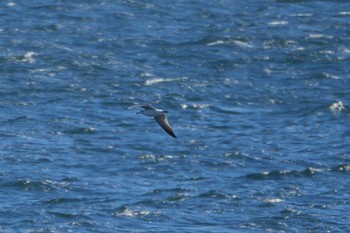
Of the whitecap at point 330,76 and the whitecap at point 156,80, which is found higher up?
the whitecap at point 156,80

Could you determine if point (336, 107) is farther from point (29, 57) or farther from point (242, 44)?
point (29, 57)

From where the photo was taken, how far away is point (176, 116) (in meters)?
49.3

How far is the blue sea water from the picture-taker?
3947 cm

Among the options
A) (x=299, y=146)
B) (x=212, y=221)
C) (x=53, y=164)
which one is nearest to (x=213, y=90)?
(x=299, y=146)

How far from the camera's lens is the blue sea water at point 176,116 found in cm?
3947

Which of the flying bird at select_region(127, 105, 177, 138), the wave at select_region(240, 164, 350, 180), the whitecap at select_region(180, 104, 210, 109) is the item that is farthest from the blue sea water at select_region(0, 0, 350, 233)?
the flying bird at select_region(127, 105, 177, 138)

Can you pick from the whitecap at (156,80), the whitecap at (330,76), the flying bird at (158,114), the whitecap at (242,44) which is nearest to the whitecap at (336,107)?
the whitecap at (330,76)

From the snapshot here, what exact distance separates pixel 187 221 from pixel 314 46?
2167 centimetres

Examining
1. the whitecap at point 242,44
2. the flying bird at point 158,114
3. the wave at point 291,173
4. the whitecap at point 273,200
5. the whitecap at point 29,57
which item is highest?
the flying bird at point 158,114

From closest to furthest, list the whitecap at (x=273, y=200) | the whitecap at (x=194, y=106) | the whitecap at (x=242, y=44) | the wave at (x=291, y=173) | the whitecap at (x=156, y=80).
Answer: the whitecap at (x=273, y=200) → the wave at (x=291, y=173) → the whitecap at (x=194, y=106) → the whitecap at (x=156, y=80) → the whitecap at (x=242, y=44)

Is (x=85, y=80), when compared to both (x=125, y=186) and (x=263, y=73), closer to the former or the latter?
(x=263, y=73)

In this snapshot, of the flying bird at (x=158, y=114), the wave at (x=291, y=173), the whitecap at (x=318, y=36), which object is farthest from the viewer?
the whitecap at (x=318, y=36)

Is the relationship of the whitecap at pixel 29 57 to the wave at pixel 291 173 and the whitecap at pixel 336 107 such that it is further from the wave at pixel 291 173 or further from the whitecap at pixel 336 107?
the wave at pixel 291 173

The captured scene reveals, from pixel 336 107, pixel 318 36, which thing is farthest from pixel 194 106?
pixel 318 36
